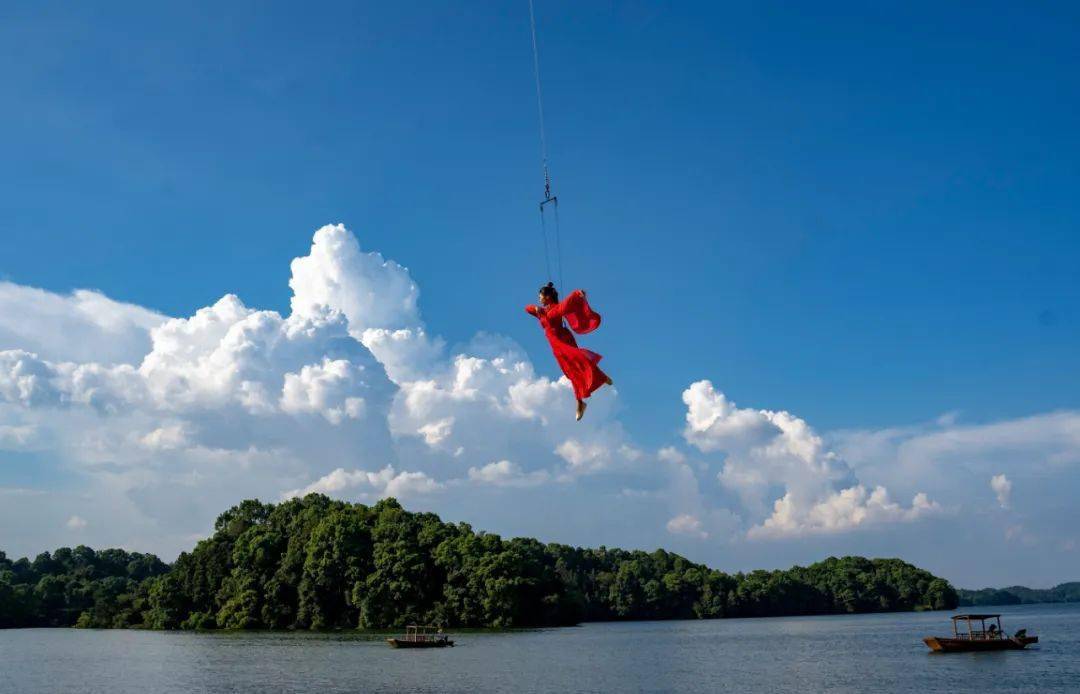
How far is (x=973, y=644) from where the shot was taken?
207ft

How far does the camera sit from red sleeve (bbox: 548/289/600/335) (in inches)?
551

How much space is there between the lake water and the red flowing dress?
101 feet

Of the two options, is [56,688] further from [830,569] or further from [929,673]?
[830,569]

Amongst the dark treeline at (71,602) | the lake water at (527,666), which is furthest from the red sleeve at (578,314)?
the dark treeline at (71,602)

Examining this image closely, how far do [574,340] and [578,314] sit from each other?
22.4 inches

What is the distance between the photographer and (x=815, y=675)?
161ft

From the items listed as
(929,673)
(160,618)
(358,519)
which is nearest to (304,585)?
(358,519)

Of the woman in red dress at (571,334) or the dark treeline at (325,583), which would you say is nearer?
the woman in red dress at (571,334)

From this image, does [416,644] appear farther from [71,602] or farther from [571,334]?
[71,602]

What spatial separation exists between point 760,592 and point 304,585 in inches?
3186

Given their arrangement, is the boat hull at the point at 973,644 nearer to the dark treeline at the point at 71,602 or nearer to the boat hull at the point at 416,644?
the boat hull at the point at 416,644

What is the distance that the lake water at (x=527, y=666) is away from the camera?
43.9 metres

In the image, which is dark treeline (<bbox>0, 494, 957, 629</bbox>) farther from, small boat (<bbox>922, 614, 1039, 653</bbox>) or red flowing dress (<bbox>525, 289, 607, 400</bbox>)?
red flowing dress (<bbox>525, 289, 607, 400</bbox>)

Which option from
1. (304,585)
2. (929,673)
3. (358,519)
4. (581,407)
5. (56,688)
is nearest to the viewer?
(581,407)
